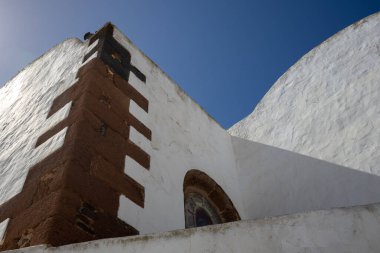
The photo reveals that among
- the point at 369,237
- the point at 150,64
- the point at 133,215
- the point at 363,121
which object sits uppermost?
the point at 150,64

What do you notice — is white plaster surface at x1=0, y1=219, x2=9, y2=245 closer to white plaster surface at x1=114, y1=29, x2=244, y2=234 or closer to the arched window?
white plaster surface at x1=114, y1=29, x2=244, y2=234

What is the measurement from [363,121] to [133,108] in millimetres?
2658

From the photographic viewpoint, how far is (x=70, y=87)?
348 centimetres

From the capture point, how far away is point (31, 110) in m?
3.93

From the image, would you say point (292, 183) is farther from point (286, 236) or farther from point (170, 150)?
point (286, 236)

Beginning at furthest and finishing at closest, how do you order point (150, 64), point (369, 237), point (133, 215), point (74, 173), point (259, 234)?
point (150, 64)
point (133, 215)
point (74, 173)
point (259, 234)
point (369, 237)

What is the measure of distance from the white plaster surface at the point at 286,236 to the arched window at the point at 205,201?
2334mm

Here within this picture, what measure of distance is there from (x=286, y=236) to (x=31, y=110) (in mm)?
3237

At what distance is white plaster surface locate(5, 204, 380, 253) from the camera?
1.39 meters

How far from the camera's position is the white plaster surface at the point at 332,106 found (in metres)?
4.31

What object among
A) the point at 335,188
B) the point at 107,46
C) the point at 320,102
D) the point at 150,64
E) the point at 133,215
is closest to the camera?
the point at 133,215

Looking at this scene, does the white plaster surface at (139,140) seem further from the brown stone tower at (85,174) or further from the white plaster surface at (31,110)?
the white plaster surface at (31,110)

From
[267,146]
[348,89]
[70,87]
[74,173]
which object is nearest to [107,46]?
[70,87]

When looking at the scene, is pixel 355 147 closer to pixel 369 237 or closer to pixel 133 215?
pixel 133 215
